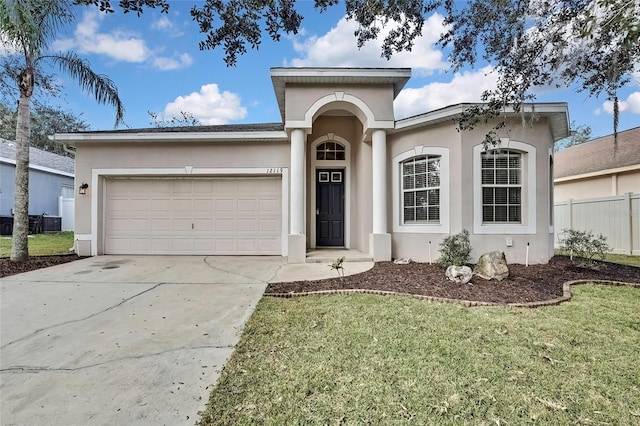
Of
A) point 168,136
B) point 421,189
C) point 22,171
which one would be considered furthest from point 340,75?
point 22,171

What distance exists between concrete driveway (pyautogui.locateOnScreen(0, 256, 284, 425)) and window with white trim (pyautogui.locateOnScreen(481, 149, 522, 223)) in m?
5.43

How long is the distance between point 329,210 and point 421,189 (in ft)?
9.87

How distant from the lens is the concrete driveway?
2.40m

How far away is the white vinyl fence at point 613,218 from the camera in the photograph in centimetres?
984

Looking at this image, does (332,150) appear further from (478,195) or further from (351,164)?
(478,195)

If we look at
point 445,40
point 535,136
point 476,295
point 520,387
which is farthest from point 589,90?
point 520,387

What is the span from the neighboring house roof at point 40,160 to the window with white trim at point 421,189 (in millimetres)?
18667

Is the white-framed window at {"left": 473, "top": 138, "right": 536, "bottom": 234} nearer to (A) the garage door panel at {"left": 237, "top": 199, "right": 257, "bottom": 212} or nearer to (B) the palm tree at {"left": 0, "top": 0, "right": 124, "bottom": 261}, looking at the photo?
(A) the garage door panel at {"left": 237, "top": 199, "right": 257, "bottom": 212}

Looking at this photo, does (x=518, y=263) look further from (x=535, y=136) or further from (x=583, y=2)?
(x=583, y=2)

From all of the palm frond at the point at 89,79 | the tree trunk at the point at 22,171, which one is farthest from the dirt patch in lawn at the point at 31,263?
the palm frond at the point at 89,79

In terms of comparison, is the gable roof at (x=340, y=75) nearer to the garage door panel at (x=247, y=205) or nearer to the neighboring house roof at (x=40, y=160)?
the garage door panel at (x=247, y=205)

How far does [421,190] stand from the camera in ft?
26.1

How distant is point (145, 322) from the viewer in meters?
4.13

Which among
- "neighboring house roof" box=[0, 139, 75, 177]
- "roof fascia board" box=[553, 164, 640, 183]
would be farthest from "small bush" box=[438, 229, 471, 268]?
"neighboring house roof" box=[0, 139, 75, 177]
